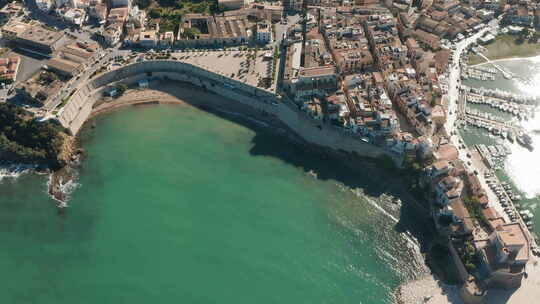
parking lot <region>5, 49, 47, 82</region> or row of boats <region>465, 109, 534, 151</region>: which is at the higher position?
parking lot <region>5, 49, 47, 82</region>

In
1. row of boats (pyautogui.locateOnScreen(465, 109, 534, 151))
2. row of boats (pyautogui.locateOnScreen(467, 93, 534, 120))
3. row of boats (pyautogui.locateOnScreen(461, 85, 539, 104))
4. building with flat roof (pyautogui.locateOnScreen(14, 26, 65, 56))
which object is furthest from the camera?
building with flat roof (pyautogui.locateOnScreen(14, 26, 65, 56))

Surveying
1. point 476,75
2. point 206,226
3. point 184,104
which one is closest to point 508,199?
point 476,75

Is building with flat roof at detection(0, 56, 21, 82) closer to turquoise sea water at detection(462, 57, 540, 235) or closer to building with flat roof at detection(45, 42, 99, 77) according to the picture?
building with flat roof at detection(45, 42, 99, 77)

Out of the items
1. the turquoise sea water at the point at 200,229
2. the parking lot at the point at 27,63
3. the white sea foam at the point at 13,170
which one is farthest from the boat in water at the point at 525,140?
the parking lot at the point at 27,63

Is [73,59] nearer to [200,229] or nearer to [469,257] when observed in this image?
[200,229]

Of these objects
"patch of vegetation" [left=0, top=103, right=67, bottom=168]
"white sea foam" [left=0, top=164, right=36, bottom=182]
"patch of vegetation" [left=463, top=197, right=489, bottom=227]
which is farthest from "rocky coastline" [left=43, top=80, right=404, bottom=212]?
"patch of vegetation" [left=463, top=197, right=489, bottom=227]

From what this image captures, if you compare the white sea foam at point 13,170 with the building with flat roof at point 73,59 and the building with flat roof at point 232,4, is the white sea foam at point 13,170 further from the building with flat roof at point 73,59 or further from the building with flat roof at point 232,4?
the building with flat roof at point 232,4
